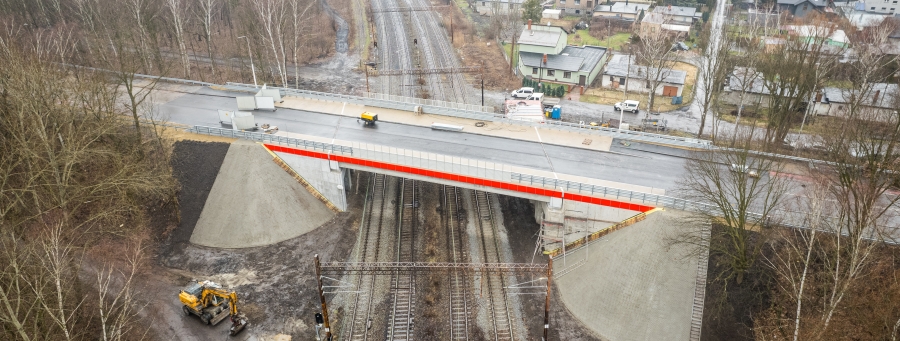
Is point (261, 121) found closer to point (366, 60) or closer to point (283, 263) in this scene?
point (283, 263)

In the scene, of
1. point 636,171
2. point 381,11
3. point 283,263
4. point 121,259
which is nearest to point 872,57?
point 636,171

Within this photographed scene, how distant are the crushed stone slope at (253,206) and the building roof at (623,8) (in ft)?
255

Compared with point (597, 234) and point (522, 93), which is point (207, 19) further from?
point (597, 234)

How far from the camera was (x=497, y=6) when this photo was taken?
100125 millimetres

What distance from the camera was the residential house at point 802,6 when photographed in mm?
101500

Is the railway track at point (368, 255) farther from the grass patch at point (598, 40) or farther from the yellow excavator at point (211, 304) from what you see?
the grass patch at point (598, 40)

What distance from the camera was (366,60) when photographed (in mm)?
82875

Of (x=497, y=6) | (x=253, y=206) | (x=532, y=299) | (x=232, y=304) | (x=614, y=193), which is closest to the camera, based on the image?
(x=232, y=304)

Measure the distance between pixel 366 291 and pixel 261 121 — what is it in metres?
20.7

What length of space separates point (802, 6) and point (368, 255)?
100 metres

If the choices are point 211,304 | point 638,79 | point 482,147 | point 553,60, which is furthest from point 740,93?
point 211,304

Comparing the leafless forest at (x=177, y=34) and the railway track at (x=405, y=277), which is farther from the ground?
the leafless forest at (x=177, y=34)

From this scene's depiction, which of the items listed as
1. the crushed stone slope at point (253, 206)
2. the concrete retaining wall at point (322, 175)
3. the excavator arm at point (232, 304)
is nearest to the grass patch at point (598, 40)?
the concrete retaining wall at point (322, 175)

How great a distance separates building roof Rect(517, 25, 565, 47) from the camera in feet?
242
